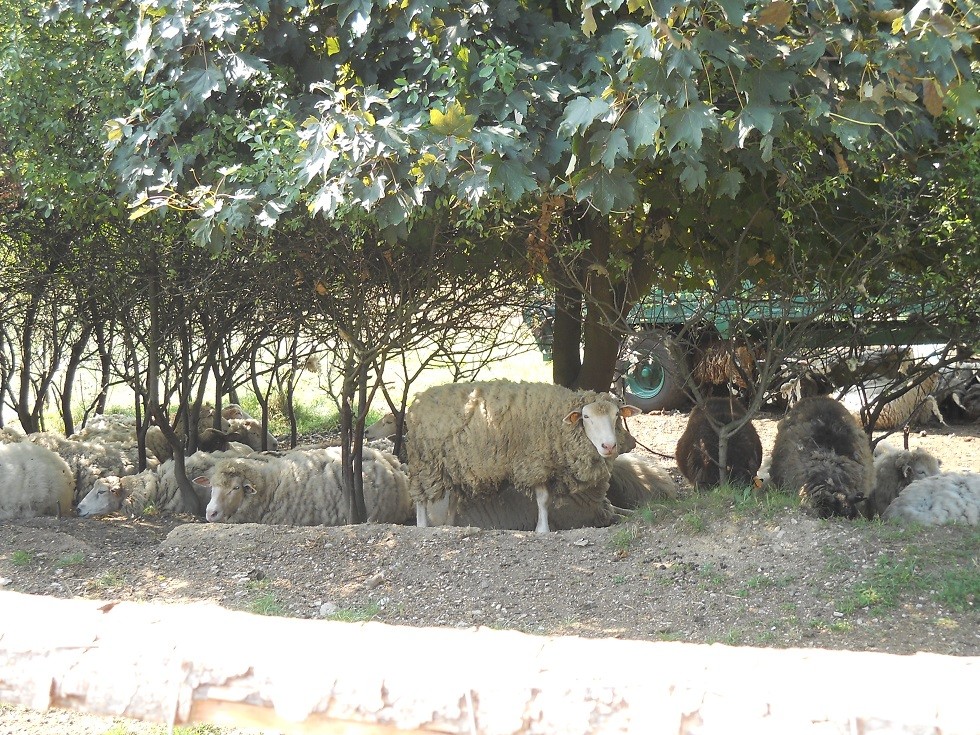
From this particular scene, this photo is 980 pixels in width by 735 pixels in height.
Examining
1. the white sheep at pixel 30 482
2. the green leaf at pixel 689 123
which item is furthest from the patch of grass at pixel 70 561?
the green leaf at pixel 689 123

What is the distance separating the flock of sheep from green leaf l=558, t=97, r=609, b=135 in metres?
3.43

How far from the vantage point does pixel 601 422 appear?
716 centimetres

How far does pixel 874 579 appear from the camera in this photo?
5125mm

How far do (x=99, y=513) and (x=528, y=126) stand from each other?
548 cm

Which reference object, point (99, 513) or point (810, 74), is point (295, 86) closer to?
point (810, 74)

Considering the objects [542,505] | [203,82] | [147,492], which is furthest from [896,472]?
[147,492]

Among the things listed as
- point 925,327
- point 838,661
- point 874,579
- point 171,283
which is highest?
point 171,283

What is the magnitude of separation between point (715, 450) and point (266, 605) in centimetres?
472

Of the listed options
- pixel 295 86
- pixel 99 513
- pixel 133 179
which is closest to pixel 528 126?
pixel 295 86

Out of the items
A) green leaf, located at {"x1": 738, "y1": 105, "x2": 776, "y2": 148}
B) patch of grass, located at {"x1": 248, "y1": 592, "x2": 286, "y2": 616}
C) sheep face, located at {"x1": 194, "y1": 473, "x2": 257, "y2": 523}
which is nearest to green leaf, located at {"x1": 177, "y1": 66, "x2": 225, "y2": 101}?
green leaf, located at {"x1": 738, "y1": 105, "x2": 776, "y2": 148}

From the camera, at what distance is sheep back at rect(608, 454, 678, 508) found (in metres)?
8.42

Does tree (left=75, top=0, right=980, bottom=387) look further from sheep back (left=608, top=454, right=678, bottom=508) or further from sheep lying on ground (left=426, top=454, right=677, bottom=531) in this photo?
sheep back (left=608, top=454, right=678, bottom=508)

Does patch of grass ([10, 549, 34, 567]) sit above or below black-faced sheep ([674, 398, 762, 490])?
below

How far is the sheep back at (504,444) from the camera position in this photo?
24.0ft
